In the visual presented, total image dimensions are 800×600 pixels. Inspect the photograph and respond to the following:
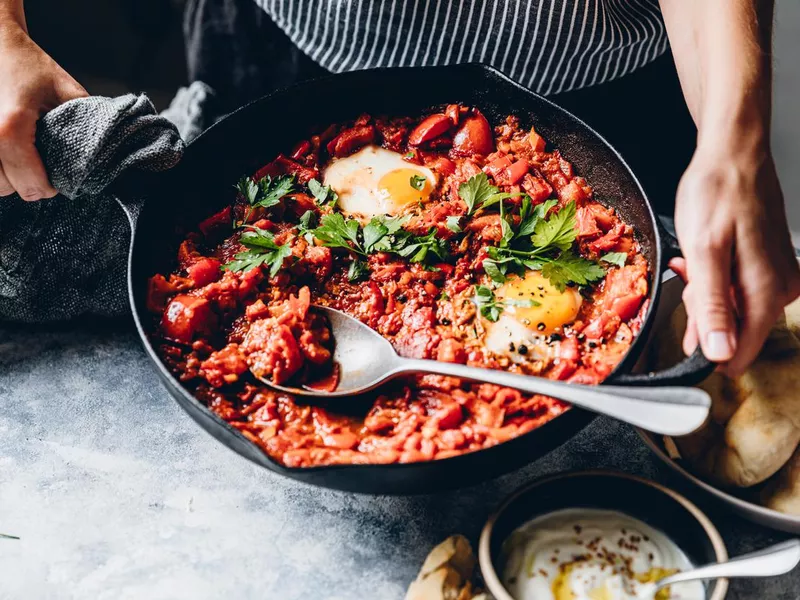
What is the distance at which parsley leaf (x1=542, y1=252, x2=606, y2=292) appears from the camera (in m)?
2.53

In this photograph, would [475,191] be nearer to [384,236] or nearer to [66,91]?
[384,236]

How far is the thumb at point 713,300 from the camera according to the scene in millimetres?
1953

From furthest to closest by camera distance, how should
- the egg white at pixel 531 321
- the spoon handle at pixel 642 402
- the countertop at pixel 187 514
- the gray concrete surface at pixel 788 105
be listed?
the gray concrete surface at pixel 788 105 < the egg white at pixel 531 321 < the countertop at pixel 187 514 < the spoon handle at pixel 642 402

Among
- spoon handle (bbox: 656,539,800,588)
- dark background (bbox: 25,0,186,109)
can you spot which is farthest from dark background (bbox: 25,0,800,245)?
spoon handle (bbox: 656,539,800,588)

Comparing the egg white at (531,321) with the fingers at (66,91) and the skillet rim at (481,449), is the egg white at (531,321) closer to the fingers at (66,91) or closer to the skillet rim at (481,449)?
the skillet rim at (481,449)

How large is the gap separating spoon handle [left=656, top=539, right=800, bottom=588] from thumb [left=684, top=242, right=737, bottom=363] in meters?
0.48

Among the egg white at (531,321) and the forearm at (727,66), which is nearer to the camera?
the forearm at (727,66)

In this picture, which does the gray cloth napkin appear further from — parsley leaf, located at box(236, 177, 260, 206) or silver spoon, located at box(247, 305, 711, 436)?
silver spoon, located at box(247, 305, 711, 436)

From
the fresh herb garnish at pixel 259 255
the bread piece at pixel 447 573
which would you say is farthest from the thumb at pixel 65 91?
the bread piece at pixel 447 573

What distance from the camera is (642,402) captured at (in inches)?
71.8

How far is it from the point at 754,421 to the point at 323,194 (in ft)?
5.13

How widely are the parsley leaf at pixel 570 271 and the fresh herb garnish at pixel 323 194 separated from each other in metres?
0.79

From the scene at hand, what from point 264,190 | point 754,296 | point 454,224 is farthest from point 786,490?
point 264,190

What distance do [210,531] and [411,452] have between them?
75 cm
